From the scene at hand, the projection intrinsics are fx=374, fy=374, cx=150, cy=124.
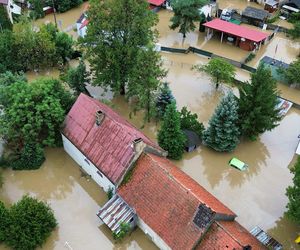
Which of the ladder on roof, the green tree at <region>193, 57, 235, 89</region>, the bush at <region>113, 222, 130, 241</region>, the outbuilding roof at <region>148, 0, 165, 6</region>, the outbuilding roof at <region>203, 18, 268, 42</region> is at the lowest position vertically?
the ladder on roof

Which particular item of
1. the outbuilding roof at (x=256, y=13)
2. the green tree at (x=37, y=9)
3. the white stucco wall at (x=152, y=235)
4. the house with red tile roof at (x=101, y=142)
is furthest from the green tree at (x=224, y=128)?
the green tree at (x=37, y=9)

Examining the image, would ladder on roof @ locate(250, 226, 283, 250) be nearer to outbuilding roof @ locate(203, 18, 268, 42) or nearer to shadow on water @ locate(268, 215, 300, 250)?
shadow on water @ locate(268, 215, 300, 250)

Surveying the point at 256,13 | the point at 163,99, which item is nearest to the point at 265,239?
the point at 163,99

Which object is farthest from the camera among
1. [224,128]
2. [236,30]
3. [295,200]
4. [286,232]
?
[236,30]

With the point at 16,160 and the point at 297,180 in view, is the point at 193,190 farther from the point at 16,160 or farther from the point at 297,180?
the point at 16,160

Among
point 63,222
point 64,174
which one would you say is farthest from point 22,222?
point 64,174

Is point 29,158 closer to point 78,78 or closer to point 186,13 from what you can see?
point 78,78

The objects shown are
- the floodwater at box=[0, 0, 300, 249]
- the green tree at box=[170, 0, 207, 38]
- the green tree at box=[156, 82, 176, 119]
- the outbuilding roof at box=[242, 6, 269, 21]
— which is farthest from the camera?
the outbuilding roof at box=[242, 6, 269, 21]

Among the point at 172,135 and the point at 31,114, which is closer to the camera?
the point at 31,114

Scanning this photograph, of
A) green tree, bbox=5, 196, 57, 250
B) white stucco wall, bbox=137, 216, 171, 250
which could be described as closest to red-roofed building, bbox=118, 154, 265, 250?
white stucco wall, bbox=137, 216, 171, 250
